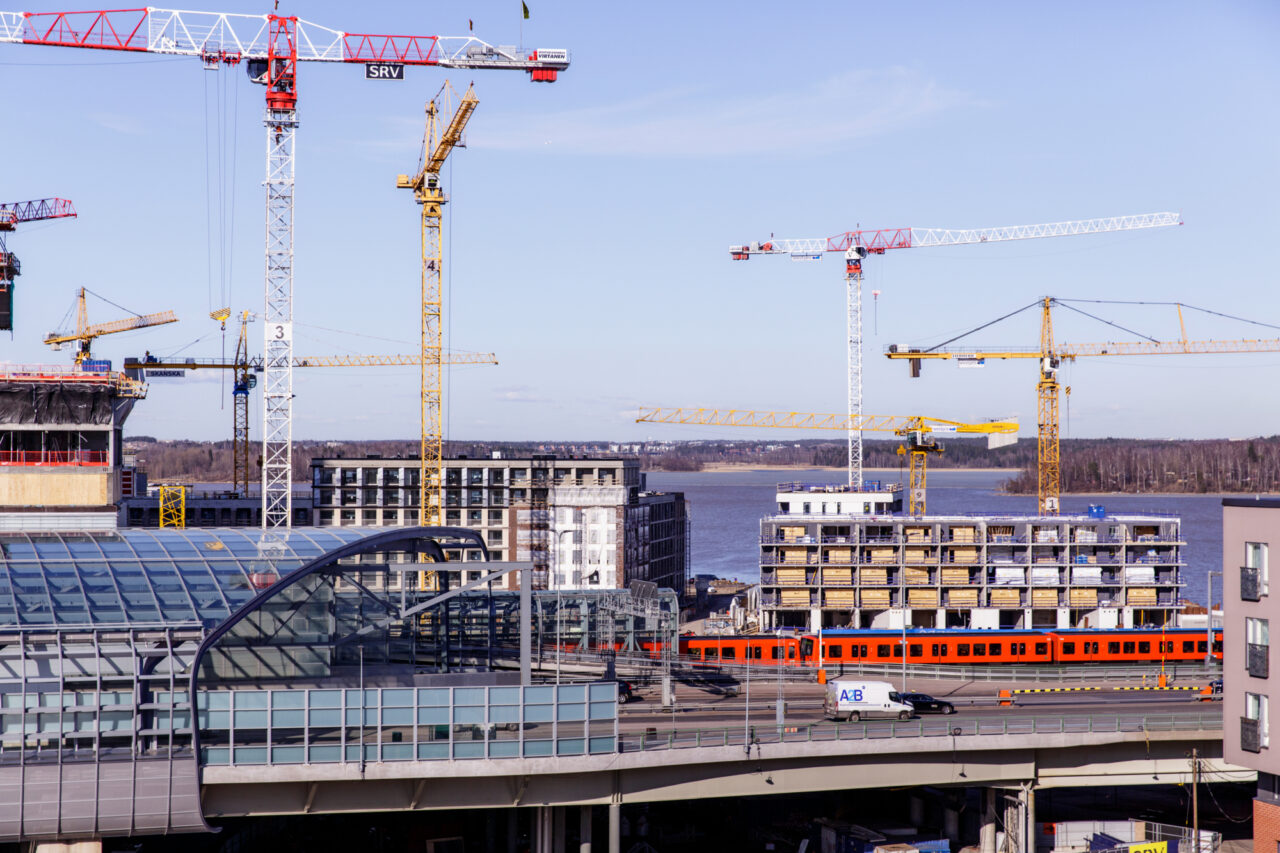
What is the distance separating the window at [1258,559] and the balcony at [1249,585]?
96mm

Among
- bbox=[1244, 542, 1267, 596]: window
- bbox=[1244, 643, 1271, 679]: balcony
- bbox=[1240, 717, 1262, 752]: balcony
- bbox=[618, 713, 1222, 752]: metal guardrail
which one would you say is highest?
bbox=[1244, 542, 1267, 596]: window

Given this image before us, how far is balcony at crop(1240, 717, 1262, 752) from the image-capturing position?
45.8 meters

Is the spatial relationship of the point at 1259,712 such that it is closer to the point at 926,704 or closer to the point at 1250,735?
the point at 1250,735

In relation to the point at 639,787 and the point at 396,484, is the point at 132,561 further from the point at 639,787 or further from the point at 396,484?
the point at 396,484

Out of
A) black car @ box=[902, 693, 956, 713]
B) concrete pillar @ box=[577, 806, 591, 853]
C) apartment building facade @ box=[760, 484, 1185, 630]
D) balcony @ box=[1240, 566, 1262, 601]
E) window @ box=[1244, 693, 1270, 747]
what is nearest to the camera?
window @ box=[1244, 693, 1270, 747]

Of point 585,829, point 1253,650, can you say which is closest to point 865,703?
point 585,829

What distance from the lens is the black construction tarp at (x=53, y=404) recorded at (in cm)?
8119

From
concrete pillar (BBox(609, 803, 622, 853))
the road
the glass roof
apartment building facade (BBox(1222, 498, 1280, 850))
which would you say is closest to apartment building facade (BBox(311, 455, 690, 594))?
the road

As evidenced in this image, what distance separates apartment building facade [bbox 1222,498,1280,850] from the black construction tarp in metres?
63.9

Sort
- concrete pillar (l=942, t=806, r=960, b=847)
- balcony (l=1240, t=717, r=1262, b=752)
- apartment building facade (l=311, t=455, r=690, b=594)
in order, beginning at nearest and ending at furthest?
balcony (l=1240, t=717, r=1262, b=752)
concrete pillar (l=942, t=806, r=960, b=847)
apartment building facade (l=311, t=455, r=690, b=594)

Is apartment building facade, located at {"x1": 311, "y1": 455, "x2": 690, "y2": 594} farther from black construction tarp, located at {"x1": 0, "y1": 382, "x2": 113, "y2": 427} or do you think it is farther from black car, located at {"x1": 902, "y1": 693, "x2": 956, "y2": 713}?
black car, located at {"x1": 902, "y1": 693, "x2": 956, "y2": 713}

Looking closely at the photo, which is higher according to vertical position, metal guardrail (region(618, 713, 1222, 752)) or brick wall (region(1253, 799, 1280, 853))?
metal guardrail (region(618, 713, 1222, 752))

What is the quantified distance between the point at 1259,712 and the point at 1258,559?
5.21 m

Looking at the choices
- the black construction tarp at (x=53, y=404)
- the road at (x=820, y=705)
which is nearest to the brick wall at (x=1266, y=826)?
the road at (x=820, y=705)
